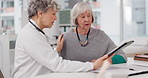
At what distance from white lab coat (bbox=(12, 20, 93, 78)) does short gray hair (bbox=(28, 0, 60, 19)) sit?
14cm

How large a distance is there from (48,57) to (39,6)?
406 millimetres

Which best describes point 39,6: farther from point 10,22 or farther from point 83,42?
point 10,22

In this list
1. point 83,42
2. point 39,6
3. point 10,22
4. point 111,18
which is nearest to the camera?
point 39,6

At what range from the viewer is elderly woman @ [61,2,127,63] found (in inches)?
92.5

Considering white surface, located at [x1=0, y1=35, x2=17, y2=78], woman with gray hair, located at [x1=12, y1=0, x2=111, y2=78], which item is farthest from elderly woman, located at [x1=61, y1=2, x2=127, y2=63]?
white surface, located at [x1=0, y1=35, x2=17, y2=78]

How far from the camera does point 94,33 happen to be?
243 cm

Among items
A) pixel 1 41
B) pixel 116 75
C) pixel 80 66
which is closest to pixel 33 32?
pixel 80 66

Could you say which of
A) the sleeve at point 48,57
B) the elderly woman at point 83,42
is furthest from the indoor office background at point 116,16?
the sleeve at point 48,57

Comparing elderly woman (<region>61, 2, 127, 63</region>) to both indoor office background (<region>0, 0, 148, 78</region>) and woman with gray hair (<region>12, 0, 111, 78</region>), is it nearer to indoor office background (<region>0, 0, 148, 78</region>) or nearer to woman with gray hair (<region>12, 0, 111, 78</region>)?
woman with gray hair (<region>12, 0, 111, 78</region>)

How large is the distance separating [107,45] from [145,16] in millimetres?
3569

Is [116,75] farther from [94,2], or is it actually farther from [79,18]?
[94,2]

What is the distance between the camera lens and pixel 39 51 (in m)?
1.53

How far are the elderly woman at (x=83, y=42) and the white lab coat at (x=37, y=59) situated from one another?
2.30 feet

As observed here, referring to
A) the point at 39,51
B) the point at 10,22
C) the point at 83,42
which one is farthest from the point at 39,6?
the point at 10,22
